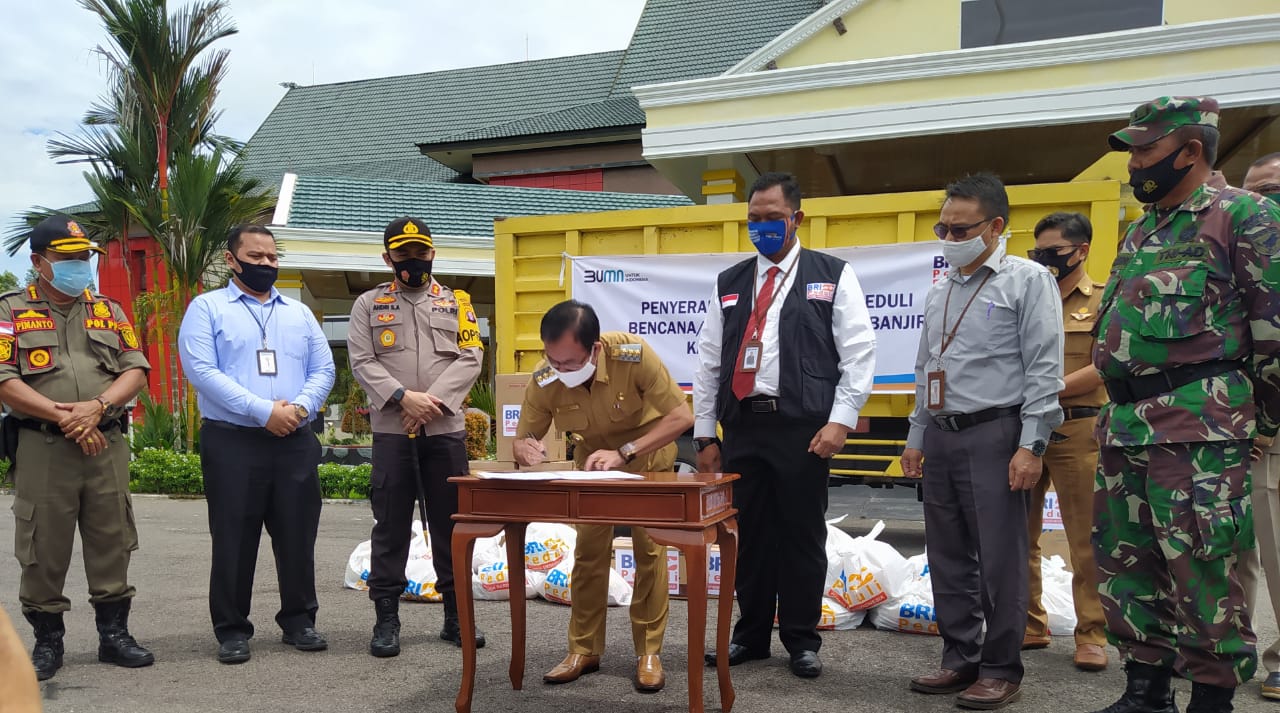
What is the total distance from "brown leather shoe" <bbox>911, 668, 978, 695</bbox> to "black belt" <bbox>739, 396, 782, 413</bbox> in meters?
1.22

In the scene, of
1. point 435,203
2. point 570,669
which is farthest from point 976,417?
point 435,203

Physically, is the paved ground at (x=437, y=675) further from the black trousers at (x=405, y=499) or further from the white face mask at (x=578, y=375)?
the white face mask at (x=578, y=375)

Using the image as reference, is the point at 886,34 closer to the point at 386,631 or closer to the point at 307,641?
the point at 386,631

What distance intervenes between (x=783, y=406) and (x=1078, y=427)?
139 cm

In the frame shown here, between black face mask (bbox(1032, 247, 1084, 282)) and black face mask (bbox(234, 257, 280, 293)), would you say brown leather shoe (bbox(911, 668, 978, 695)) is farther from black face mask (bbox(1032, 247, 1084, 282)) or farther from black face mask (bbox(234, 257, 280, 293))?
black face mask (bbox(234, 257, 280, 293))

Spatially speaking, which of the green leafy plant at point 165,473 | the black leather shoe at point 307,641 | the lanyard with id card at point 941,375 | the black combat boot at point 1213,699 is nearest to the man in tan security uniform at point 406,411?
the black leather shoe at point 307,641

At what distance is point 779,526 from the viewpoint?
13.4 feet

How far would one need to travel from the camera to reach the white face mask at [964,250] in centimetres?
372

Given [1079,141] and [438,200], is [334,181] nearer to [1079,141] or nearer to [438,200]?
[438,200]

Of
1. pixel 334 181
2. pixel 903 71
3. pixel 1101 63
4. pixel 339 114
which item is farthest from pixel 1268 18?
pixel 339 114

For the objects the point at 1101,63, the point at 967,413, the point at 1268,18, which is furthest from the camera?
the point at 1101,63

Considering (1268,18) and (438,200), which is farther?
(438,200)

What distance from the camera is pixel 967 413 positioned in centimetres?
368

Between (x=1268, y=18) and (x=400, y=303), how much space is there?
8.33m
